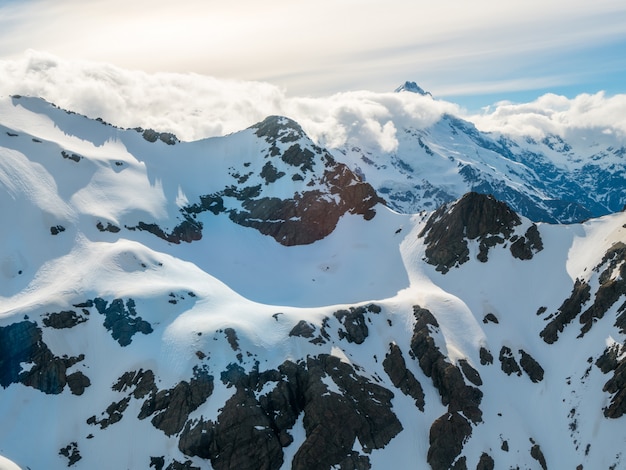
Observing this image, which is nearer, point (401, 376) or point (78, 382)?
point (78, 382)

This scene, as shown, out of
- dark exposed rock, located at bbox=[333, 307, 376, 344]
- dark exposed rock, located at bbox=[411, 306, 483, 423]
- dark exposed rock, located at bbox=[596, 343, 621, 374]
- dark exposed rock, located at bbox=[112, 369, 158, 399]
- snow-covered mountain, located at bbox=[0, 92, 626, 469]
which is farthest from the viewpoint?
dark exposed rock, located at bbox=[333, 307, 376, 344]

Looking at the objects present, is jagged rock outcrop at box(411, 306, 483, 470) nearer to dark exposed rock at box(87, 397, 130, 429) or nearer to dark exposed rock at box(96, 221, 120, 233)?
dark exposed rock at box(87, 397, 130, 429)

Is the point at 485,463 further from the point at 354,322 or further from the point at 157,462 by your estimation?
the point at 157,462

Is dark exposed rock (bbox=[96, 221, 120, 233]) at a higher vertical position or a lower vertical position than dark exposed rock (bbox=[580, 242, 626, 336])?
lower

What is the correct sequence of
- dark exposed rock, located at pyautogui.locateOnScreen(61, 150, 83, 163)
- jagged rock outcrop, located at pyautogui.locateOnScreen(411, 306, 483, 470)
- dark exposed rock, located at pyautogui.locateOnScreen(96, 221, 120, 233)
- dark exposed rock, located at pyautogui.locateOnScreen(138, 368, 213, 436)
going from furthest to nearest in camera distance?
dark exposed rock, located at pyautogui.locateOnScreen(61, 150, 83, 163) → dark exposed rock, located at pyautogui.locateOnScreen(96, 221, 120, 233) → jagged rock outcrop, located at pyautogui.locateOnScreen(411, 306, 483, 470) → dark exposed rock, located at pyautogui.locateOnScreen(138, 368, 213, 436)

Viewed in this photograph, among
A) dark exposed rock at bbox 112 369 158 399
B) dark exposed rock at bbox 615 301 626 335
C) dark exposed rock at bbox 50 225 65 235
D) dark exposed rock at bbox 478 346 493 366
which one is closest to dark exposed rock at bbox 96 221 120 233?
dark exposed rock at bbox 50 225 65 235

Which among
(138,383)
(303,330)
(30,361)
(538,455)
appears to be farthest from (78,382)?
(538,455)

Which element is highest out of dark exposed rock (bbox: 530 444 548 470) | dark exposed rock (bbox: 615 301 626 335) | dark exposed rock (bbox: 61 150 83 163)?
dark exposed rock (bbox: 61 150 83 163)
